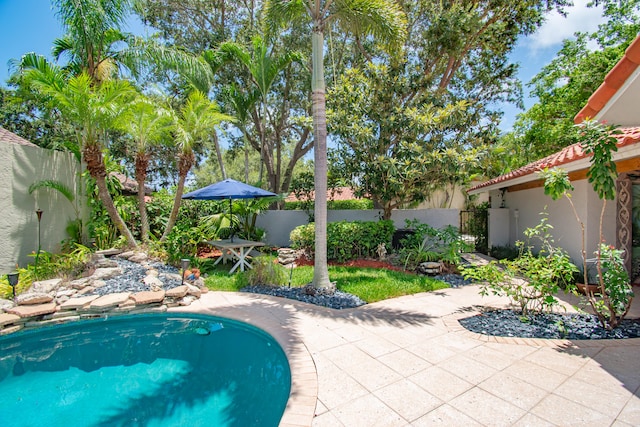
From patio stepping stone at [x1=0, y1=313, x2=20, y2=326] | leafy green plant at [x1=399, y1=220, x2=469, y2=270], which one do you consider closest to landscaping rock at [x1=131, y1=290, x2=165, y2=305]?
patio stepping stone at [x1=0, y1=313, x2=20, y2=326]

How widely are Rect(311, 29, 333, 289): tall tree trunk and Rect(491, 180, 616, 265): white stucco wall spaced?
677 centimetres

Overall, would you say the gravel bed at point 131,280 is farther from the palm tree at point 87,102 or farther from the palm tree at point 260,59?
the palm tree at point 260,59

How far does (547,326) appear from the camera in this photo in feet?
18.0

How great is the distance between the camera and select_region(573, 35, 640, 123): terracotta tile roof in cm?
555

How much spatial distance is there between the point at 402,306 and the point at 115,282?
7153mm

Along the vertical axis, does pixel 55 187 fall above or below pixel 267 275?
above

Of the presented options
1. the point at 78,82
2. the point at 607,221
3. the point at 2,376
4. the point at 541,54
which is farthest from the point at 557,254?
the point at 541,54

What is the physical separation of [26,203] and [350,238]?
9.86 m

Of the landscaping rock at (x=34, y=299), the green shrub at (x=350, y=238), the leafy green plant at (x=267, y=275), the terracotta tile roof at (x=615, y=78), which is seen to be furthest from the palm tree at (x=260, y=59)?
the terracotta tile roof at (x=615, y=78)

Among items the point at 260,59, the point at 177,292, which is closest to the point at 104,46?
the point at 260,59

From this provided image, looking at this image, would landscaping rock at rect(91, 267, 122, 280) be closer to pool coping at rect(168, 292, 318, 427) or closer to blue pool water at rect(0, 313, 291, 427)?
blue pool water at rect(0, 313, 291, 427)

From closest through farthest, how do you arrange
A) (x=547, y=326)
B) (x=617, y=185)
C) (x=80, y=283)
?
(x=547, y=326) → (x=80, y=283) → (x=617, y=185)

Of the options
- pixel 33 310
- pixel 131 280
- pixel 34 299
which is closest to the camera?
pixel 33 310

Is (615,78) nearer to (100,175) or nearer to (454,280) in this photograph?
(454,280)
